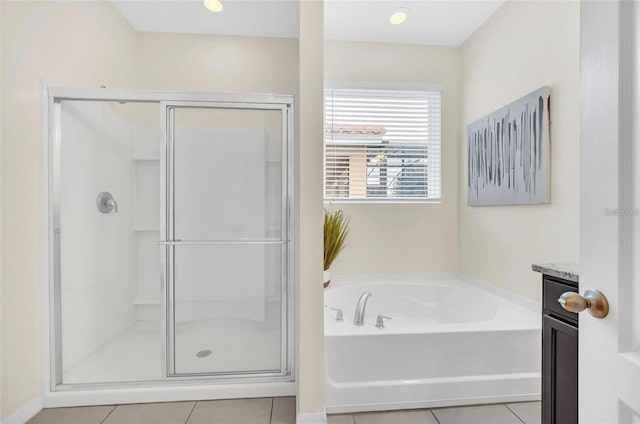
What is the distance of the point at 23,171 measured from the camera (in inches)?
66.9

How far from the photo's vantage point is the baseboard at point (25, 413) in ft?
A: 5.27

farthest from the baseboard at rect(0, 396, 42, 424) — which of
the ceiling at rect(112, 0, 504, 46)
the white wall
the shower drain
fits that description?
the ceiling at rect(112, 0, 504, 46)

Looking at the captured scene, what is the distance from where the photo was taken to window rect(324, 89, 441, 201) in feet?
9.22

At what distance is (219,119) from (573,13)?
2.04 metres

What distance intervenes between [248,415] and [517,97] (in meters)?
2.51

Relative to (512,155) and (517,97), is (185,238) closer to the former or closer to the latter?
(512,155)

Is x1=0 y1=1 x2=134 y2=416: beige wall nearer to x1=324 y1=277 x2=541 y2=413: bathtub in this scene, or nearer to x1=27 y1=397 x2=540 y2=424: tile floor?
x1=27 y1=397 x2=540 y2=424: tile floor

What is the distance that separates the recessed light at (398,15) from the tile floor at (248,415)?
255 cm

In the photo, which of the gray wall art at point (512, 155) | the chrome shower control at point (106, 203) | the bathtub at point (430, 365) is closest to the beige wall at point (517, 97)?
the gray wall art at point (512, 155)

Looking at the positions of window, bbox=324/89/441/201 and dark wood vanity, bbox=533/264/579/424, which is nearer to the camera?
dark wood vanity, bbox=533/264/579/424

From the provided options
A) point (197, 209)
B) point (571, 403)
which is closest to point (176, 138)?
point (197, 209)

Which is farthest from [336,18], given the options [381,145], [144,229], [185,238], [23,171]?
[23,171]

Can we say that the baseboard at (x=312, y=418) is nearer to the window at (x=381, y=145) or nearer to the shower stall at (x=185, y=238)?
the shower stall at (x=185, y=238)

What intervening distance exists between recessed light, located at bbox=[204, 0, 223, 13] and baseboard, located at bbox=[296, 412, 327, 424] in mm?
2612
